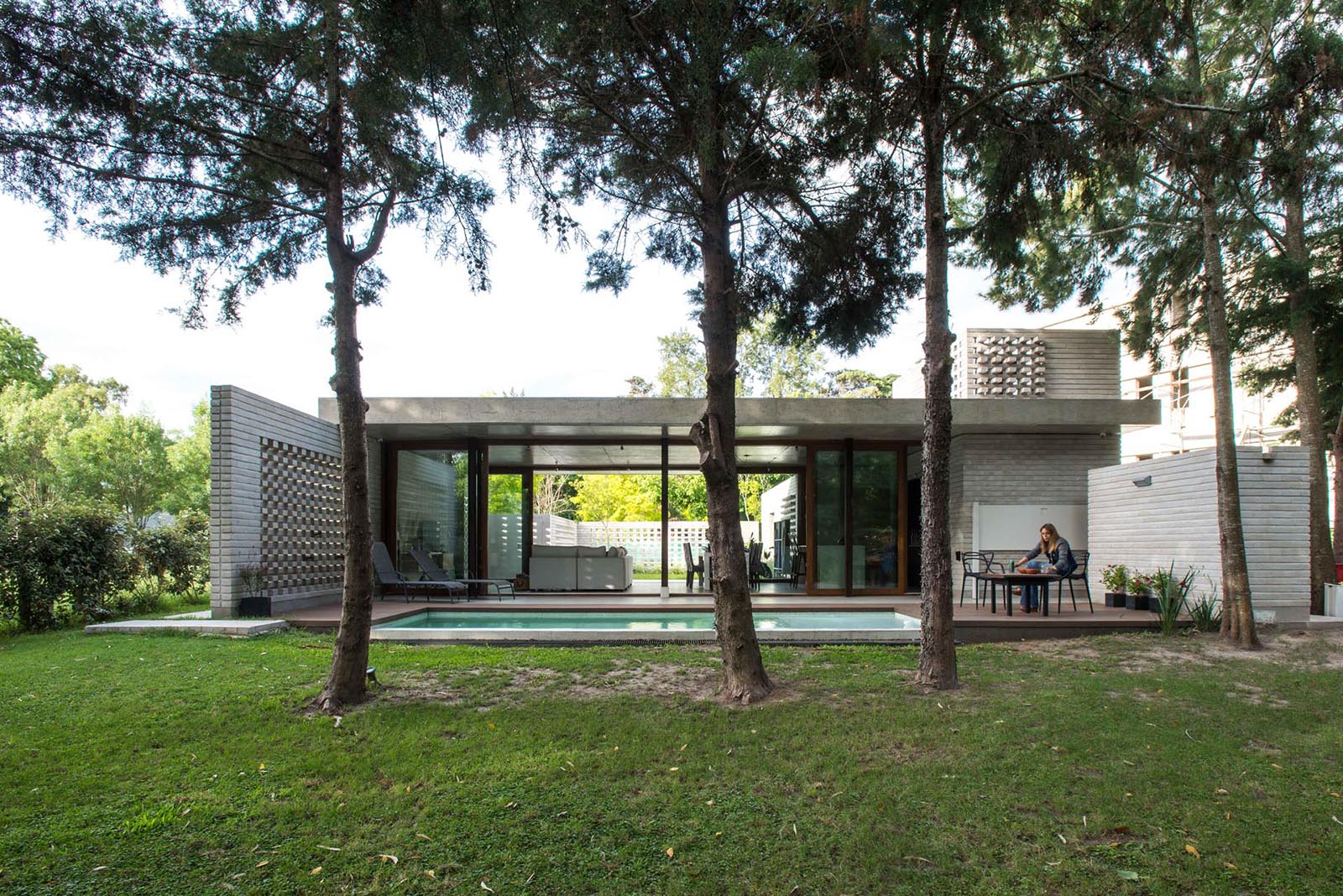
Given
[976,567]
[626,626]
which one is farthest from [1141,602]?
[626,626]

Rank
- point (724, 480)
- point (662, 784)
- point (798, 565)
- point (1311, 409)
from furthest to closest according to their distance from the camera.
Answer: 1. point (798, 565)
2. point (1311, 409)
3. point (724, 480)
4. point (662, 784)

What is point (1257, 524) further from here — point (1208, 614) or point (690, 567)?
point (690, 567)

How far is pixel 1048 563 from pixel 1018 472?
207 cm

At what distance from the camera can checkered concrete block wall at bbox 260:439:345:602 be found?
9156mm

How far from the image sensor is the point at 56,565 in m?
8.20

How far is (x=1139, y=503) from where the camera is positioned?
373 inches

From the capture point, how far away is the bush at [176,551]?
1041 cm

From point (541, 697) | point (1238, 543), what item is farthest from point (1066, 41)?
point (541, 697)

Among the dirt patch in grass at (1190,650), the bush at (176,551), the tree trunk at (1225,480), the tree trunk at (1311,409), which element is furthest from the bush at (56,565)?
the tree trunk at (1311,409)

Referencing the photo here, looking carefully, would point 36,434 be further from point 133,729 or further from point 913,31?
point 913,31

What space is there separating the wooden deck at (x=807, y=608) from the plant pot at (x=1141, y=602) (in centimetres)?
17

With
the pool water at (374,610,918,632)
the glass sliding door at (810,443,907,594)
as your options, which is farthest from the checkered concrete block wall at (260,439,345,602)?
the glass sliding door at (810,443,907,594)

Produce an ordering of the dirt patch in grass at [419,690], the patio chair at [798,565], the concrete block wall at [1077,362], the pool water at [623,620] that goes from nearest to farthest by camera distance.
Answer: the dirt patch in grass at [419,690] → the pool water at [623,620] → the concrete block wall at [1077,362] → the patio chair at [798,565]

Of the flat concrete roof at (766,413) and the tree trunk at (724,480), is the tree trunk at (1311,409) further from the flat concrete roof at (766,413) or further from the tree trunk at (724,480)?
the tree trunk at (724,480)
